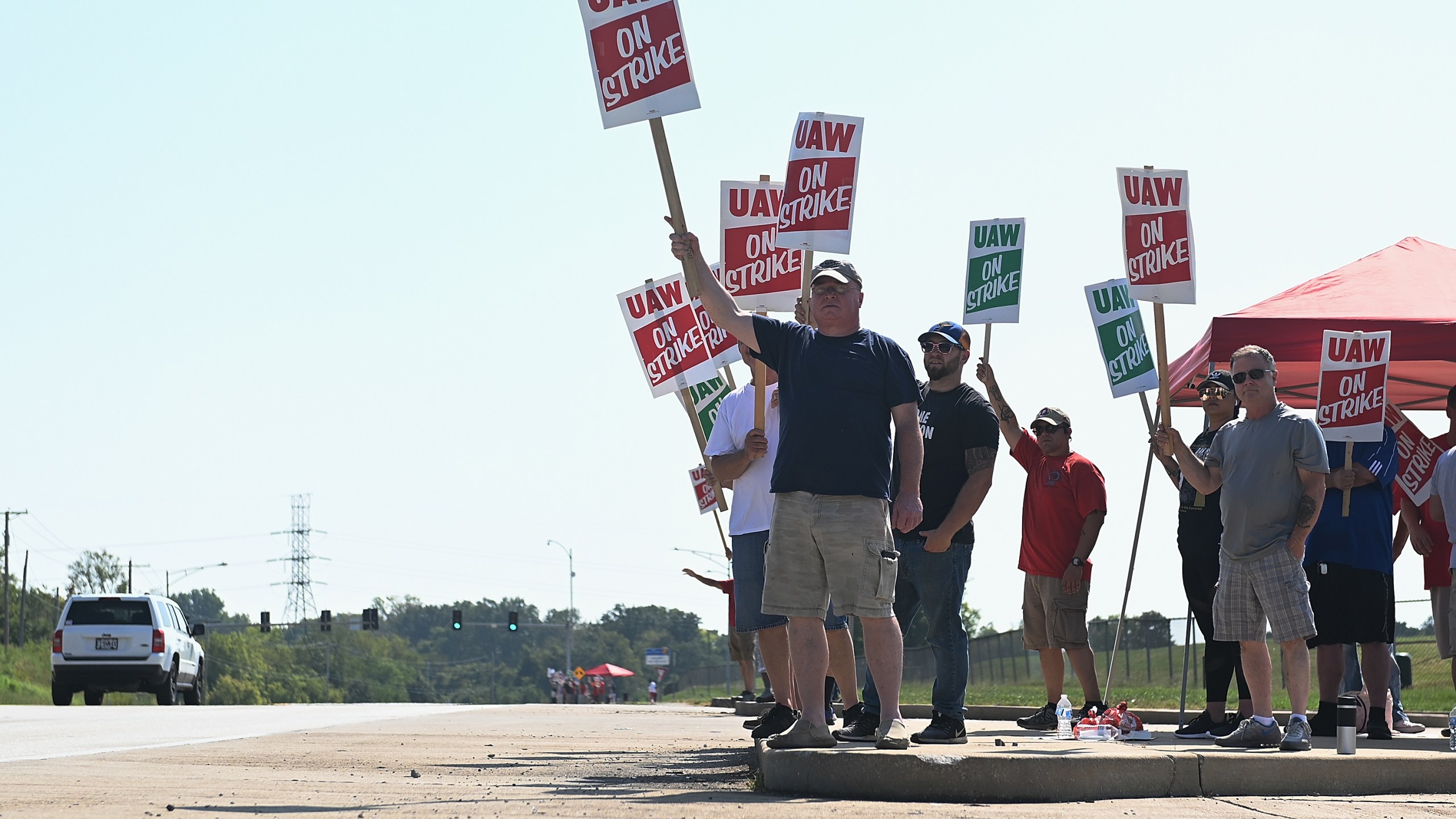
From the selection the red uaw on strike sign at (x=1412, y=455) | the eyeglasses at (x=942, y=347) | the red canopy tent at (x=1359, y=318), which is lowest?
the red uaw on strike sign at (x=1412, y=455)

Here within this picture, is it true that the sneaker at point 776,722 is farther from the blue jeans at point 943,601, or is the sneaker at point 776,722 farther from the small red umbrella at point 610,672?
the small red umbrella at point 610,672

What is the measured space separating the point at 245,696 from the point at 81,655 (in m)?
100

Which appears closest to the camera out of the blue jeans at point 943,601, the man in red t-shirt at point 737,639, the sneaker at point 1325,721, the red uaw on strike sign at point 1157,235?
the blue jeans at point 943,601

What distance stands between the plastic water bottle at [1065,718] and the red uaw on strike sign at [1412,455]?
2.12 meters

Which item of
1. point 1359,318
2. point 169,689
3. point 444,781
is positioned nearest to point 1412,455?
point 1359,318

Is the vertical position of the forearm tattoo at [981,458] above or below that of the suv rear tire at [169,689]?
above

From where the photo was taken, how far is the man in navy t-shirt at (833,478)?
20.9 feet

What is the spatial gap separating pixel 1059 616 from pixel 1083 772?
4.13m

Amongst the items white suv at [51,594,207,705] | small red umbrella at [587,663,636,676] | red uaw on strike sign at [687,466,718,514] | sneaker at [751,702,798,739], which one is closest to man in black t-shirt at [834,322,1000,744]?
sneaker at [751,702,798,739]

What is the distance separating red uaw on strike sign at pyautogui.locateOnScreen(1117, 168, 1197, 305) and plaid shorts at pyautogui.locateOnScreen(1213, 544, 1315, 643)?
2.40 meters

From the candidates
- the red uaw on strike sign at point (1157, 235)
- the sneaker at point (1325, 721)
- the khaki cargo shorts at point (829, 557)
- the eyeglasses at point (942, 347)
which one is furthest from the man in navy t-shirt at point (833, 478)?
the red uaw on strike sign at point (1157, 235)

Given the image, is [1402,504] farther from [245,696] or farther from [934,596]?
[245,696]

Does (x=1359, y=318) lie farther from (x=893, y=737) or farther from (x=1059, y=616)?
(x=893, y=737)

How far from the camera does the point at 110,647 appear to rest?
22922 mm
